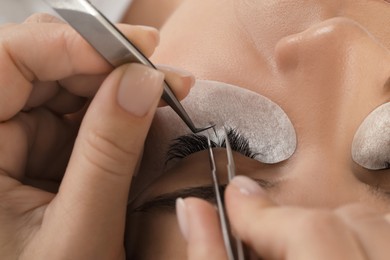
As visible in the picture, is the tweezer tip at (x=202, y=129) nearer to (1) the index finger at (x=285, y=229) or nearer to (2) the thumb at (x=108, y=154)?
(2) the thumb at (x=108, y=154)

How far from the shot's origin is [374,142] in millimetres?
643

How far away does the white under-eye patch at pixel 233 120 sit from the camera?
685 millimetres

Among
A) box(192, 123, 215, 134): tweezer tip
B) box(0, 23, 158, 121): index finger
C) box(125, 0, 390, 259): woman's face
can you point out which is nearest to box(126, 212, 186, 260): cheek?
box(125, 0, 390, 259): woman's face

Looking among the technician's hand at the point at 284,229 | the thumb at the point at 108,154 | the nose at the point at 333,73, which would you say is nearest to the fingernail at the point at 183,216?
the technician's hand at the point at 284,229

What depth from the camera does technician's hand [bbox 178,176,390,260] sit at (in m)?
0.40

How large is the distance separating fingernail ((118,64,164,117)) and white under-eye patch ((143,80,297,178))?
0.53 feet

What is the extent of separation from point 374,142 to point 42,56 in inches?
19.6

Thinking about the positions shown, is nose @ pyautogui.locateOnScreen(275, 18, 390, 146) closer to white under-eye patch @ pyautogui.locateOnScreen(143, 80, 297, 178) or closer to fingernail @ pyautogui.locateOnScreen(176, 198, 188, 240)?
white under-eye patch @ pyautogui.locateOnScreen(143, 80, 297, 178)

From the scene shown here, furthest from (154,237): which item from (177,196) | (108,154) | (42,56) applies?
(42,56)

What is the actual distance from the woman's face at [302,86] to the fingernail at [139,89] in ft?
0.55

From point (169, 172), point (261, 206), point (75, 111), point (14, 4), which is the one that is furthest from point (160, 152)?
point (14, 4)

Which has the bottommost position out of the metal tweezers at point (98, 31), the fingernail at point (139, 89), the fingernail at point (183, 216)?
the fingernail at point (183, 216)

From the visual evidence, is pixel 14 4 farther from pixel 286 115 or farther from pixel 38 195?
pixel 286 115

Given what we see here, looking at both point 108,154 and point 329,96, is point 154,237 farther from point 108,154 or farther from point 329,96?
point 329,96
